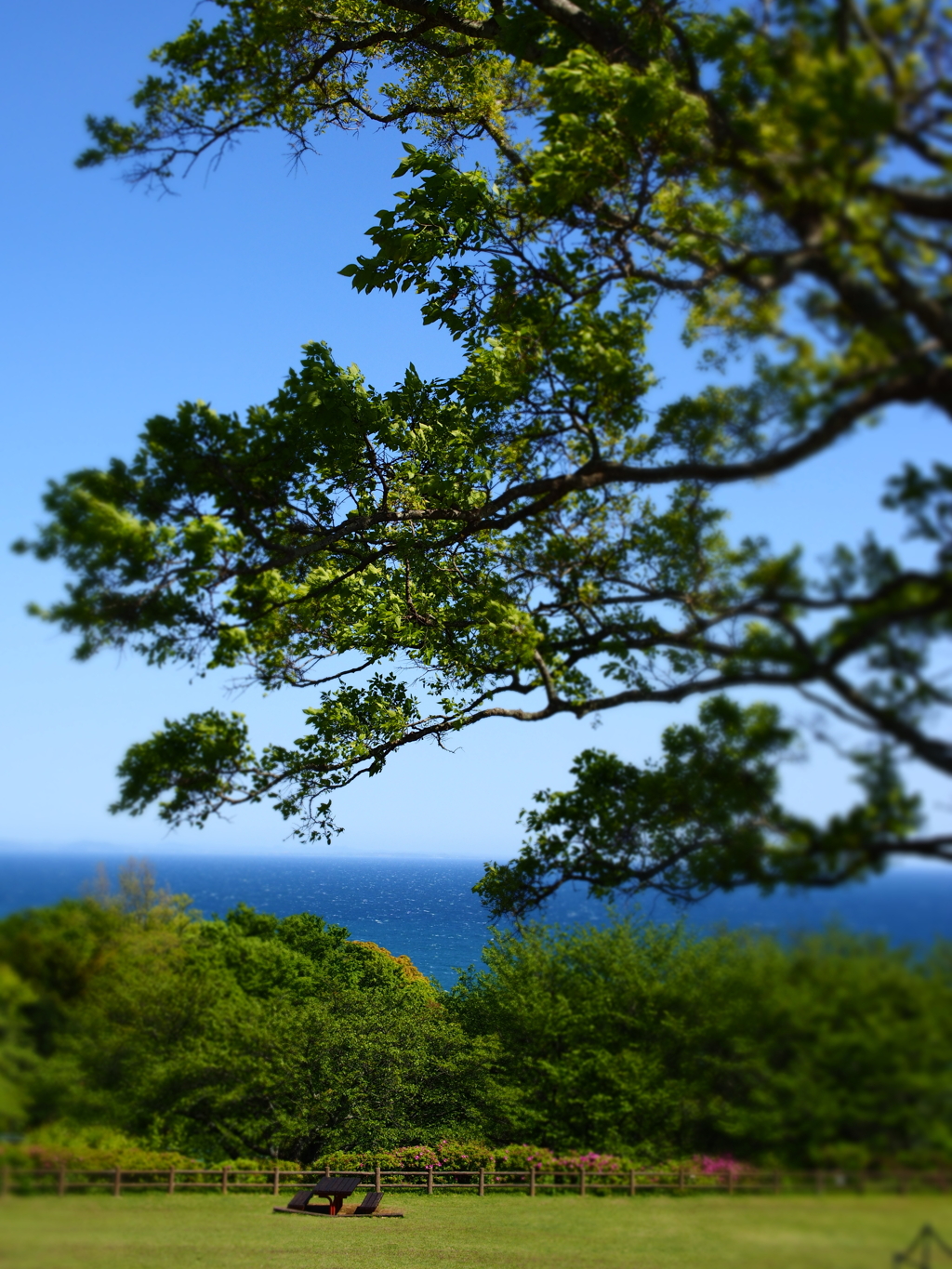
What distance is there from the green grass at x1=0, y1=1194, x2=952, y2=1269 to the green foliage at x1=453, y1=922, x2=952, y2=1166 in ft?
0.59

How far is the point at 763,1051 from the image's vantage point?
347cm

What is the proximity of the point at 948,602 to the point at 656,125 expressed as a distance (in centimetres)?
304

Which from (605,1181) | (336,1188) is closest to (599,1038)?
(605,1181)

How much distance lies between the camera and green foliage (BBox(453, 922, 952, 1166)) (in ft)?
10.0

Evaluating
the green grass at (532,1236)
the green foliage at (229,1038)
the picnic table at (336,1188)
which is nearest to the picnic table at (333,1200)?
the picnic table at (336,1188)

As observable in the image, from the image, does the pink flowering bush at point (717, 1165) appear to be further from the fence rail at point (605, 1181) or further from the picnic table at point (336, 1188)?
the picnic table at point (336, 1188)

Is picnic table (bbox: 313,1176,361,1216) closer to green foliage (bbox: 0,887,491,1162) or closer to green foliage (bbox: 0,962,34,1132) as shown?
green foliage (bbox: 0,887,491,1162)

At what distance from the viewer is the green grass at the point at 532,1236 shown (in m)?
3.12

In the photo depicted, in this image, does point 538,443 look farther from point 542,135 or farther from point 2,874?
point 2,874

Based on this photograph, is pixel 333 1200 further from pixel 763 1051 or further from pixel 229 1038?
pixel 763 1051

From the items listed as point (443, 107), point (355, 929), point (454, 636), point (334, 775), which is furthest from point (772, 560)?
point (355, 929)

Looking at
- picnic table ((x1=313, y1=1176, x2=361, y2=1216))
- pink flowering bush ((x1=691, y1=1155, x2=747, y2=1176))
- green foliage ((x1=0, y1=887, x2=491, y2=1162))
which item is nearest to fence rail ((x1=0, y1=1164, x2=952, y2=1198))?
pink flowering bush ((x1=691, y1=1155, x2=747, y2=1176))

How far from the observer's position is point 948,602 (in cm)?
312

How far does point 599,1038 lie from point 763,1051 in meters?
2.54
